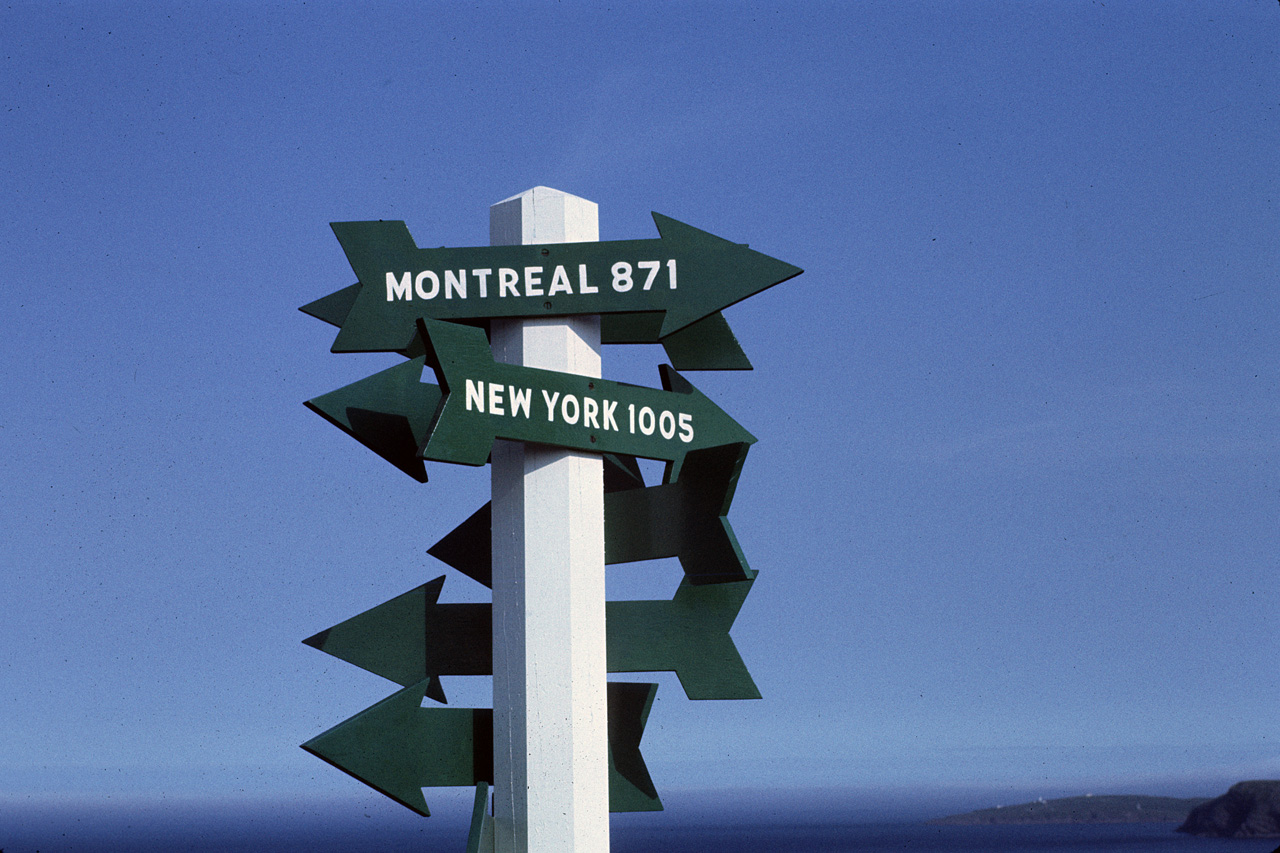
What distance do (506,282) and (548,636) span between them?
154cm

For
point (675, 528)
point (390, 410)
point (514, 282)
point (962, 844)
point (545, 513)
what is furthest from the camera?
point (962, 844)

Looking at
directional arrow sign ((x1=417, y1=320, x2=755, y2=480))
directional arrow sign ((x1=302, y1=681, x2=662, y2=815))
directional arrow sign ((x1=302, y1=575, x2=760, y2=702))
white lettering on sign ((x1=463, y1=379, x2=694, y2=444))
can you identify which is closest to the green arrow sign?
directional arrow sign ((x1=417, y1=320, x2=755, y2=480))

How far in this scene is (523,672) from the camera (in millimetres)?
5609

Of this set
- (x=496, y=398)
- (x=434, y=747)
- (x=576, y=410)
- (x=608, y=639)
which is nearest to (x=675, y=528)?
(x=608, y=639)

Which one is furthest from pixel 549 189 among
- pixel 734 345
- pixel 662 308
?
pixel 734 345

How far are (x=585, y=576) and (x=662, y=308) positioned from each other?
1223 millimetres

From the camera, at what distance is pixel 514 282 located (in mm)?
5840

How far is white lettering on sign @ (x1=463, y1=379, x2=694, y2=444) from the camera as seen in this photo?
543cm

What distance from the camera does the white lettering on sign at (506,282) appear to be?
584 cm

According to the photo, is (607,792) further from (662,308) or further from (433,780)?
(662,308)

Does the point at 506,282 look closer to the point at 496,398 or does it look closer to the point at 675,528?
the point at 496,398

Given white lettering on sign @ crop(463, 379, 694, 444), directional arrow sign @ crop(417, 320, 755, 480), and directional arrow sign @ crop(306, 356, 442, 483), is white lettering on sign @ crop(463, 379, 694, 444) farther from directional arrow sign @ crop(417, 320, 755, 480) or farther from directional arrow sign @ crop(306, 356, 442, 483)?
directional arrow sign @ crop(306, 356, 442, 483)

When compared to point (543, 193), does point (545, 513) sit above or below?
below

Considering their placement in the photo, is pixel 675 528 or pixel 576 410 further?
pixel 675 528
